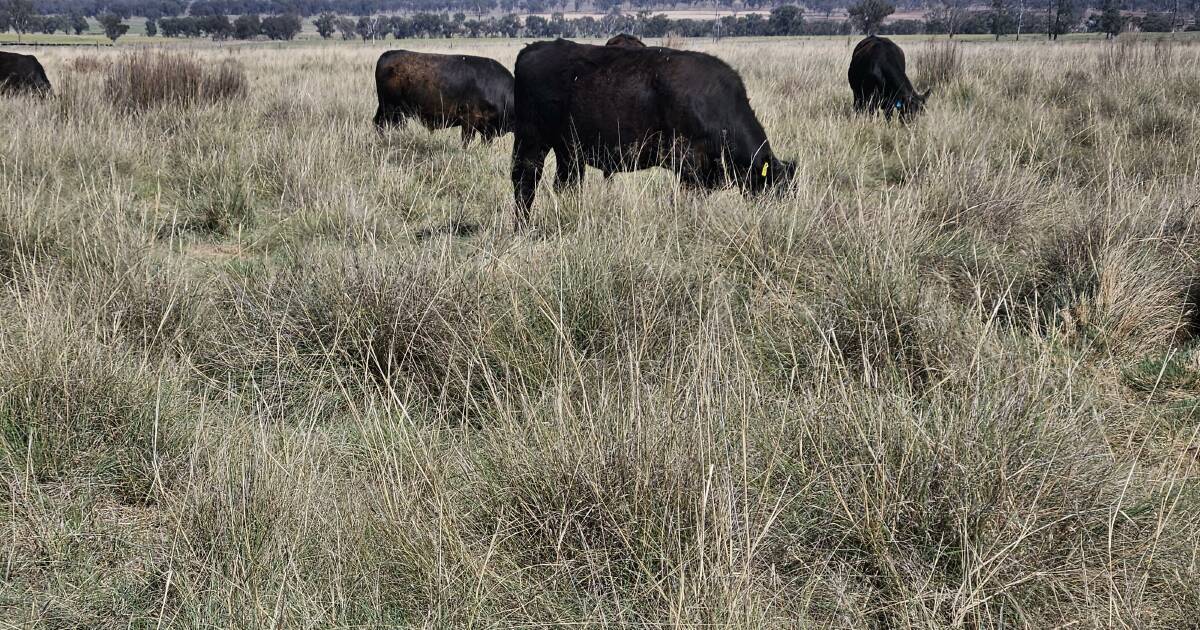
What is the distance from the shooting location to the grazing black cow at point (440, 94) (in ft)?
37.7

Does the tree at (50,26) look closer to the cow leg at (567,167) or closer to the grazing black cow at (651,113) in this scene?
the cow leg at (567,167)

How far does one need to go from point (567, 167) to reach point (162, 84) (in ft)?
26.8

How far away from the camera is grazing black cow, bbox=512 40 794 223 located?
5.87 m

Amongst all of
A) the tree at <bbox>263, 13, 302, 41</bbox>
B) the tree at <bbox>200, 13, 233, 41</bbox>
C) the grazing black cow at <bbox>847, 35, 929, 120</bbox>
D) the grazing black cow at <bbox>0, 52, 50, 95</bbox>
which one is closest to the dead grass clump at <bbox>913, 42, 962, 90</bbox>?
the grazing black cow at <bbox>847, 35, 929, 120</bbox>

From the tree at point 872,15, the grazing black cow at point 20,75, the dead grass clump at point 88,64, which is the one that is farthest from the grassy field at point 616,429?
the tree at point 872,15

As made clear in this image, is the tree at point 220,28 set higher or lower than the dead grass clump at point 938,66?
higher

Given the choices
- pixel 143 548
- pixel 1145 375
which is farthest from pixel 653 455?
pixel 1145 375

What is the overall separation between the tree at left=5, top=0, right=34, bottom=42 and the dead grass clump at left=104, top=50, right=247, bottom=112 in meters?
133

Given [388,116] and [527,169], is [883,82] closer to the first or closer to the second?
[388,116]

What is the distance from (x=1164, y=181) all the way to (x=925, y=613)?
5968 mm

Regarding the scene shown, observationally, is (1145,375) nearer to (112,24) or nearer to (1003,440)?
(1003,440)

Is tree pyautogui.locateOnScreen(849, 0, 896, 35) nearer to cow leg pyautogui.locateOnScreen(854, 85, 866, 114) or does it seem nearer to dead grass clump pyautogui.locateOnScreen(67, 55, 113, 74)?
dead grass clump pyautogui.locateOnScreen(67, 55, 113, 74)

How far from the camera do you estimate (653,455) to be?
6.82ft

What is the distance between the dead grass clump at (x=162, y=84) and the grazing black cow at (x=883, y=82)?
904 cm
